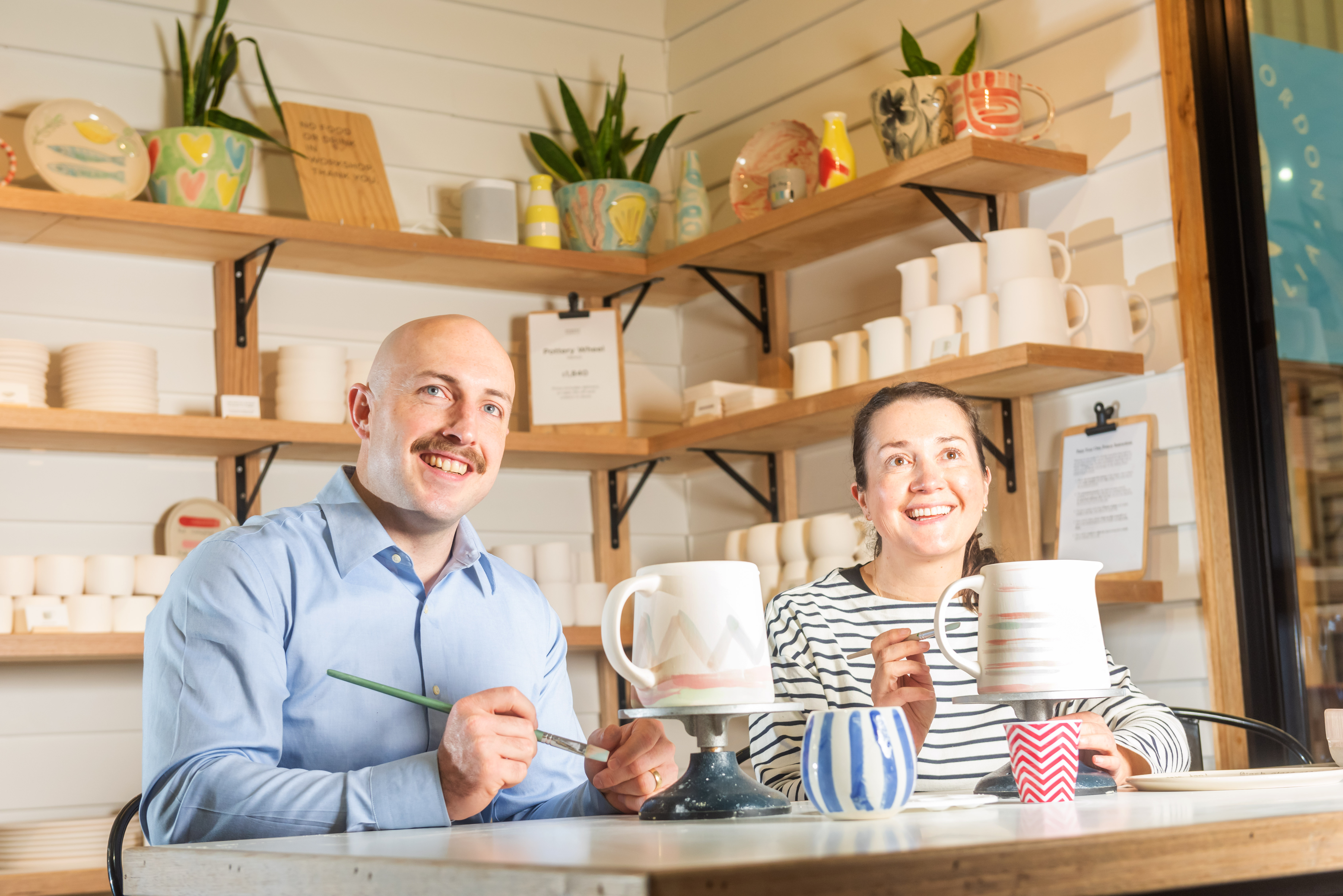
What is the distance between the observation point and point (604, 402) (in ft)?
12.6

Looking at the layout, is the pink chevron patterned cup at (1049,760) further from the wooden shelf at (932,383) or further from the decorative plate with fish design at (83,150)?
the decorative plate with fish design at (83,150)

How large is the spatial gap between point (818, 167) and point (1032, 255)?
0.77 metres

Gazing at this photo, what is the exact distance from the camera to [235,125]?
3.41 metres

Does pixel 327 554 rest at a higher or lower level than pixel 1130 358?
lower

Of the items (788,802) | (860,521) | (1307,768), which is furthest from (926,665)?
(860,521)

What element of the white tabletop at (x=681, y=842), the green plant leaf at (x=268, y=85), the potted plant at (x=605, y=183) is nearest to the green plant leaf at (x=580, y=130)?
the potted plant at (x=605, y=183)

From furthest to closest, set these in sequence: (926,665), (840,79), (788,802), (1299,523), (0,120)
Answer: (840,79)
(0,120)
(1299,523)
(926,665)
(788,802)

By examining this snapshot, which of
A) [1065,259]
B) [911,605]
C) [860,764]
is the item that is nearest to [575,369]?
[1065,259]

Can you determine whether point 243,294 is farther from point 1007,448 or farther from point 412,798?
point 412,798

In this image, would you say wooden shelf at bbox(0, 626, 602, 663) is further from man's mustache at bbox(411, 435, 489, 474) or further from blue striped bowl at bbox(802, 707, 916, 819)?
blue striped bowl at bbox(802, 707, 916, 819)

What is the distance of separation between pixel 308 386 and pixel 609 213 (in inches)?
38.0

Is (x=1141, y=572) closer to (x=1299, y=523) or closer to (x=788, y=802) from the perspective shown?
(x=1299, y=523)

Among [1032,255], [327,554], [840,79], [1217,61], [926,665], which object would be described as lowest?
[926,665]

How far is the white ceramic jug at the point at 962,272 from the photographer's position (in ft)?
9.77
